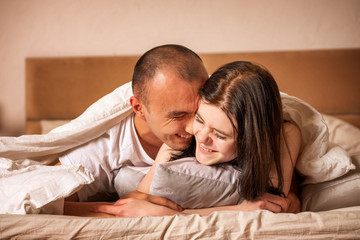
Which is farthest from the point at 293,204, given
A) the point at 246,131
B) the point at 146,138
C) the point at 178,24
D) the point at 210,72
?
the point at 178,24

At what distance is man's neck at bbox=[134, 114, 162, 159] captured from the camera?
1.50 m

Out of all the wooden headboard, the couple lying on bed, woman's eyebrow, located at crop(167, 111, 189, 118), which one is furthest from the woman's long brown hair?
the wooden headboard

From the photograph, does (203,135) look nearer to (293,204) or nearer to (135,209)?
(135,209)

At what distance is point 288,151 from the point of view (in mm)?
1147

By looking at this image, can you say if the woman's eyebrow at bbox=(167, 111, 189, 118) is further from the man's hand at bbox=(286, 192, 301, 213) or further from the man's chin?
the man's hand at bbox=(286, 192, 301, 213)

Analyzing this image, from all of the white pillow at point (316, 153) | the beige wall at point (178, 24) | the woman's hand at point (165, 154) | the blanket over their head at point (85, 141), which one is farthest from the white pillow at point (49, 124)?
the white pillow at point (316, 153)

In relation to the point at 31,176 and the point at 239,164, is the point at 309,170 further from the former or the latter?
the point at 31,176

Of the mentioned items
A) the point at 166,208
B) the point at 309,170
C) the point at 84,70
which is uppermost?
the point at 84,70

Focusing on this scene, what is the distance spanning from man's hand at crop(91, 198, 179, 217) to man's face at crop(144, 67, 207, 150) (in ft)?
0.94

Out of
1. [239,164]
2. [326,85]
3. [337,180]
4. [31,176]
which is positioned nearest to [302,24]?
[326,85]

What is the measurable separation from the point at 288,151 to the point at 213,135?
291 mm

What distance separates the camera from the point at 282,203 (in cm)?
114

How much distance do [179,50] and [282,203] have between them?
0.70 metres

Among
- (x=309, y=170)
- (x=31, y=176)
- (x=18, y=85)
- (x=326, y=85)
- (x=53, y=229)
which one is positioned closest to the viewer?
(x=53, y=229)
